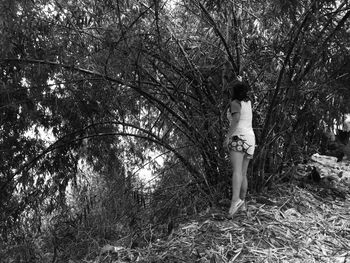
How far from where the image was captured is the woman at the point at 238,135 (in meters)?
3.69

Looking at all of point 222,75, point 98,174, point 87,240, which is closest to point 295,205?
point 222,75

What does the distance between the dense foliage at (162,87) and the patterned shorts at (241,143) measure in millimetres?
296

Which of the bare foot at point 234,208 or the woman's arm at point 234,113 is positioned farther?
the bare foot at point 234,208

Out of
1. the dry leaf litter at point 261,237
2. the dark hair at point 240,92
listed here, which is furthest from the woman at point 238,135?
the dry leaf litter at point 261,237

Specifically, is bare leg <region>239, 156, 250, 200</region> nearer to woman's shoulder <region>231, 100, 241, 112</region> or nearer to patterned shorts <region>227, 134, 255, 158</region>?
patterned shorts <region>227, 134, 255, 158</region>

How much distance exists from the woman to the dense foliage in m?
0.29

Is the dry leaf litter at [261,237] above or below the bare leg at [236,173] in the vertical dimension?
below

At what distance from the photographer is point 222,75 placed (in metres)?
4.29

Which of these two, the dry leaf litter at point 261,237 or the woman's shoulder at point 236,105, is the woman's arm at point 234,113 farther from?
the dry leaf litter at point 261,237

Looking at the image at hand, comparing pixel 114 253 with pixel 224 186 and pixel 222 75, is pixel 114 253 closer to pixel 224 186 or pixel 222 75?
pixel 224 186

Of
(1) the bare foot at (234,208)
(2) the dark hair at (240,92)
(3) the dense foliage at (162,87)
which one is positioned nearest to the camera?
(2) the dark hair at (240,92)

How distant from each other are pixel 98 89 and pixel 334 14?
2212mm

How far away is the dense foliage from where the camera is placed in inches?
154

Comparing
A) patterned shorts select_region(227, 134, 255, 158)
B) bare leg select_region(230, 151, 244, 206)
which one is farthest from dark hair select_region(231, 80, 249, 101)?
bare leg select_region(230, 151, 244, 206)
